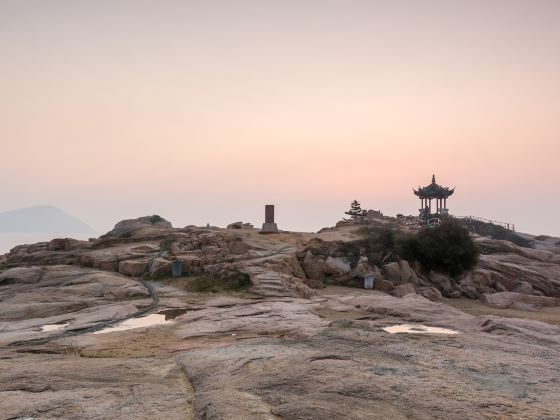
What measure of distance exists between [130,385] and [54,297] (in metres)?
12.6

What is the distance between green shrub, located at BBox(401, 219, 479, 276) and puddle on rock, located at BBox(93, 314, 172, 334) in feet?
56.8

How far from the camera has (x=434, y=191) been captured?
61469 mm

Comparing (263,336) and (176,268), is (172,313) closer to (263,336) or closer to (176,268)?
(263,336)

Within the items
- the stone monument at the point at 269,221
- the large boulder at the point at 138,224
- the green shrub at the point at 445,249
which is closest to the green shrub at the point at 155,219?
the large boulder at the point at 138,224

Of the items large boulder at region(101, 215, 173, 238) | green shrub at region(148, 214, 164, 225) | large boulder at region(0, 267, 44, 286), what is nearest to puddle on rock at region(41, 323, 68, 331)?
large boulder at region(0, 267, 44, 286)

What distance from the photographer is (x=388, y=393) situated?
6.39m

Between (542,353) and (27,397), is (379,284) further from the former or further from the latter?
(27,397)

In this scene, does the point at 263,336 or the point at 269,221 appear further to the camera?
the point at 269,221

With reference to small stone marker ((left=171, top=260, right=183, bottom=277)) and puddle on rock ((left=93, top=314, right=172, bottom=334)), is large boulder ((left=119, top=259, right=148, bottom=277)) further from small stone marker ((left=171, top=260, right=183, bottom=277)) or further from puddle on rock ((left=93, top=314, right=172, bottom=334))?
puddle on rock ((left=93, top=314, right=172, bottom=334))

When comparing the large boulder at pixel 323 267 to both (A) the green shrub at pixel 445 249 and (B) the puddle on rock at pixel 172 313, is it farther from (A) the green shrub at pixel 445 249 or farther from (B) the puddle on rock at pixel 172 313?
(B) the puddle on rock at pixel 172 313

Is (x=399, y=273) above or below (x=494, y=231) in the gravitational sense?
below

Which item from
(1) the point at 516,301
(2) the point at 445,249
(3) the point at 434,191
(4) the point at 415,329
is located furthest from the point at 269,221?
(3) the point at 434,191

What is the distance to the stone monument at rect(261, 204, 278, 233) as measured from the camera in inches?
1255

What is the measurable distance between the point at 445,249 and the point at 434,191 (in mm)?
36788
